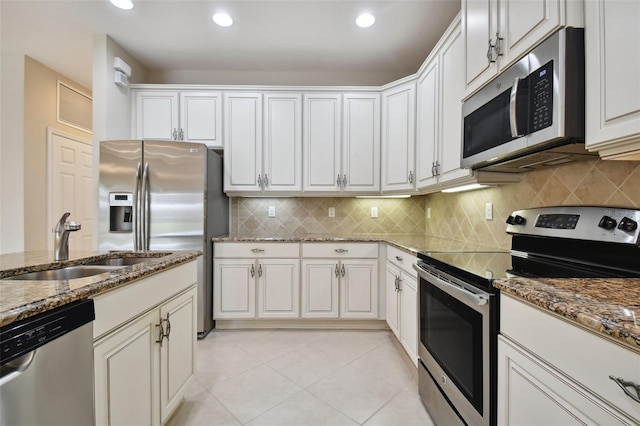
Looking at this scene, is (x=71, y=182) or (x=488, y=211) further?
(x=71, y=182)

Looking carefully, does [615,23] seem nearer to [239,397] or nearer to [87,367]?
[87,367]

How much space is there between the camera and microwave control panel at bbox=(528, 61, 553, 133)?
107 cm

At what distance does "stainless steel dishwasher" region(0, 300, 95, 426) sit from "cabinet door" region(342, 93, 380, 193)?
2.48m

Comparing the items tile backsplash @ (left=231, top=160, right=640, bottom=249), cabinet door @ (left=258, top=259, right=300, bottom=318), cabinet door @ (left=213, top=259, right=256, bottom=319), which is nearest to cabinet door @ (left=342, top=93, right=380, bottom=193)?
tile backsplash @ (left=231, top=160, right=640, bottom=249)

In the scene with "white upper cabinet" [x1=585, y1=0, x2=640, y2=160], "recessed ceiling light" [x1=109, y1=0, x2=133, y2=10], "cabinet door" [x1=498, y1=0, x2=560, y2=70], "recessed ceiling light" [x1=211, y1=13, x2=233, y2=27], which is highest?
"recessed ceiling light" [x1=109, y1=0, x2=133, y2=10]

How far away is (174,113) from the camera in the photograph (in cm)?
299

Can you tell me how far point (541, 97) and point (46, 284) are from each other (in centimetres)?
192

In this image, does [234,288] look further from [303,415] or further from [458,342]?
[458,342]

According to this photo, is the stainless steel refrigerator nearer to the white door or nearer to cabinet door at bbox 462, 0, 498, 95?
the white door

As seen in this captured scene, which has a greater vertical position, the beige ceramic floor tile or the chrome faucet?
the chrome faucet

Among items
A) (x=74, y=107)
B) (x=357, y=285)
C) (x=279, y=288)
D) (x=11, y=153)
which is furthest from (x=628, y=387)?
(x=74, y=107)

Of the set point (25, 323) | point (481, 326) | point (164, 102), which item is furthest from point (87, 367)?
point (164, 102)

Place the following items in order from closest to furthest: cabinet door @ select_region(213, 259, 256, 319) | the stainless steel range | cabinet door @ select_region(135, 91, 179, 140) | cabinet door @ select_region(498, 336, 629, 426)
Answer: cabinet door @ select_region(498, 336, 629, 426) < the stainless steel range < cabinet door @ select_region(213, 259, 256, 319) < cabinet door @ select_region(135, 91, 179, 140)

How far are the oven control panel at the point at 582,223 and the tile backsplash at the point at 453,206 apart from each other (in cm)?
7
